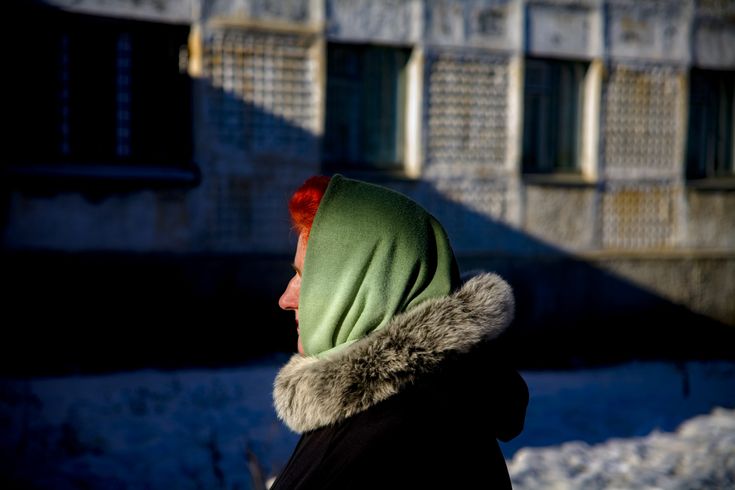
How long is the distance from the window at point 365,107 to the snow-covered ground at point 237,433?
8.02 feet

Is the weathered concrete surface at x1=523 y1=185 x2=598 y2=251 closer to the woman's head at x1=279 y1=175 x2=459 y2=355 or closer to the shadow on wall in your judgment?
the shadow on wall

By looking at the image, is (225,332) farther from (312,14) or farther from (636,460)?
(636,460)

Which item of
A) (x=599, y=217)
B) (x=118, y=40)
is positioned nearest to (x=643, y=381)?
(x=599, y=217)

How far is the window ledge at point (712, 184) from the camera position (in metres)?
10.4

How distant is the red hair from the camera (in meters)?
1.73

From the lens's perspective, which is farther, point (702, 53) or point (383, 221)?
point (702, 53)

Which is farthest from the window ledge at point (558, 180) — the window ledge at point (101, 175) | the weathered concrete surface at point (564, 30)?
the window ledge at point (101, 175)

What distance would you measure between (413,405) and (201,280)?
6774 mm

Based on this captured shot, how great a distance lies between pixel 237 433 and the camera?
20.3ft

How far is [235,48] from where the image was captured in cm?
806

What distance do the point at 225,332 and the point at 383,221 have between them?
6867mm

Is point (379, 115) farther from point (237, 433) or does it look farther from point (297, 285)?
point (297, 285)

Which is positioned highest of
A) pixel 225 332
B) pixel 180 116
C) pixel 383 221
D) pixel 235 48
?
pixel 235 48

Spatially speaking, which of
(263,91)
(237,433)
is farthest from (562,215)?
(237,433)
